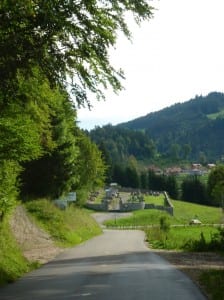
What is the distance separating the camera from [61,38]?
13.1 metres

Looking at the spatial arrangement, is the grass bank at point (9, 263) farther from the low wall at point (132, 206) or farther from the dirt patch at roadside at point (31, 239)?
the low wall at point (132, 206)

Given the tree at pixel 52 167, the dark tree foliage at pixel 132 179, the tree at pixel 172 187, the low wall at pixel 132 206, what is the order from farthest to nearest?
the dark tree foliage at pixel 132 179 < the tree at pixel 172 187 < the low wall at pixel 132 206 < the tree at pixel 52 167

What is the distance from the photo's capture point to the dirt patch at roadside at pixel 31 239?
92.6 ft

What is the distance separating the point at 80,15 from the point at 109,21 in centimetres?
97

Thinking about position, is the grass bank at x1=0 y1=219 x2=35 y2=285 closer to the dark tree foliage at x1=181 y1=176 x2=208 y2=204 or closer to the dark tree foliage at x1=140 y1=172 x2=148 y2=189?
the dark tree foliage at x1=181 y1=176 x2=208 y2=204

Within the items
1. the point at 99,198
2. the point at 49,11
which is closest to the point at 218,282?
the point at 49,11

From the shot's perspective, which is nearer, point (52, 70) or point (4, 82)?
point (4, 82)

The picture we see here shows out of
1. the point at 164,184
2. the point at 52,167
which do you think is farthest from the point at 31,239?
the point at 164,184

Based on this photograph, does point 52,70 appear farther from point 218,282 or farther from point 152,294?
point 218,282

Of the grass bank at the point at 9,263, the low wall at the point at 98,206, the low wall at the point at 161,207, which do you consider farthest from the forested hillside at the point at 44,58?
the low wall at the point at 98,206

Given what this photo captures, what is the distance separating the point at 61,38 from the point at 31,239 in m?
22.1

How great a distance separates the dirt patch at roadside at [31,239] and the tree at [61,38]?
44.1ft

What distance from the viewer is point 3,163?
1966cm

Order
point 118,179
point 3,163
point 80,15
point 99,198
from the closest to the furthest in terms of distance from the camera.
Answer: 1. point 80,15
2. point 3,163
3. point 99,198
4. point 118,179
